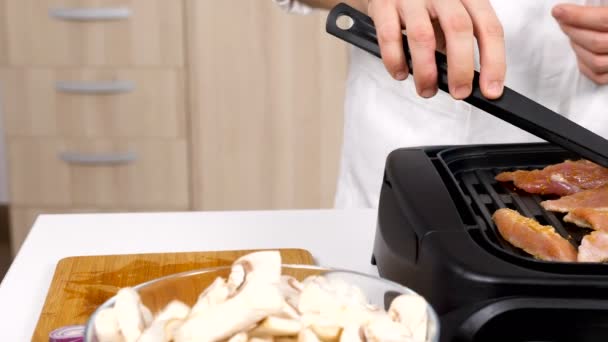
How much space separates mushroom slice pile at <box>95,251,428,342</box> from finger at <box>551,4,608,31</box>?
0.67 m

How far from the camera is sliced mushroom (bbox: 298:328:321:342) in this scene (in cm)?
52

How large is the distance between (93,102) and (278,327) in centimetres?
203

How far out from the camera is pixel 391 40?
84cm

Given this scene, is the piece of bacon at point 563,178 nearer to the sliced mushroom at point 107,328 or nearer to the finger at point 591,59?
the finger at point 591,59

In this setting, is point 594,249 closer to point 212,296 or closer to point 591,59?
point 212,296

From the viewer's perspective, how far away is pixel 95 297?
890 mm

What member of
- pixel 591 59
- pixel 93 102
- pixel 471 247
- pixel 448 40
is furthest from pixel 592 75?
pixel 93 102

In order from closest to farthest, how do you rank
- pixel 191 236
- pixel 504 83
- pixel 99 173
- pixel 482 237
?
pixel 482 237 → pixel 191 236 → pixel 504 83 → pixel 99 173

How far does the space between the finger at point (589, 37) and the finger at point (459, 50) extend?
0.40 m

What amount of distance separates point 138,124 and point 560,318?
1.95 m

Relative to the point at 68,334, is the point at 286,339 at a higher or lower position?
higher

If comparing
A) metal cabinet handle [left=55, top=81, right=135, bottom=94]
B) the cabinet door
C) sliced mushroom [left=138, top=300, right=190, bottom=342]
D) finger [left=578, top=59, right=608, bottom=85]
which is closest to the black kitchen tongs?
sliced mushroom [left=138, top=300, right=190, bottom=342]

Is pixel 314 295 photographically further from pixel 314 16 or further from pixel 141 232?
pixel 314 16

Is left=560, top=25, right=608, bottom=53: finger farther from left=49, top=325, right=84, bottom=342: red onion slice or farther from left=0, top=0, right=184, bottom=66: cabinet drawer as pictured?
left=0, top=0, right=184, bottom=66: cabinet drawer
